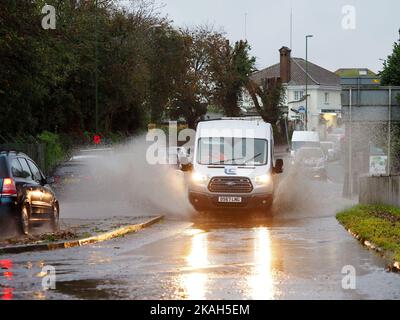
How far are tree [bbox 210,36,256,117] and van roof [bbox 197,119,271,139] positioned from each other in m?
66.6

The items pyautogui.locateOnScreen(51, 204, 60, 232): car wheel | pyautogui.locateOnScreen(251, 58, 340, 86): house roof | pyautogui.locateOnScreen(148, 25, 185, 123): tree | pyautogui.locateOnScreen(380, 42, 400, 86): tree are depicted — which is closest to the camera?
pyautogui.locateOnScreen(51, 204, 60, 232): car wheel

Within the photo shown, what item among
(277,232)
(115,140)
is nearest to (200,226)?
(277,232)

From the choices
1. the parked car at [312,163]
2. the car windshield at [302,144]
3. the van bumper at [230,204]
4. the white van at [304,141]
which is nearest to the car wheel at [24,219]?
the van bumper at [230,204]

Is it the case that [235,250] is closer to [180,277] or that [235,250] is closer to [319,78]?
[180,277]

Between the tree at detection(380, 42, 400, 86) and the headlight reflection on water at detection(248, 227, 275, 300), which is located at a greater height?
the tree at detection(380, 42, 400, 86)

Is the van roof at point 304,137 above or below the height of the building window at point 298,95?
below

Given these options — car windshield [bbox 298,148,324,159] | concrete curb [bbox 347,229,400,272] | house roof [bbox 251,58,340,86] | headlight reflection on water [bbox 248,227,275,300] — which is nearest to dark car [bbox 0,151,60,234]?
headlight reflection on water [bbox 248,227,275,300]

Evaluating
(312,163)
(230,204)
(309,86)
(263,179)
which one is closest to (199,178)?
(230,204)

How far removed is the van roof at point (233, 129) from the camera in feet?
84.6

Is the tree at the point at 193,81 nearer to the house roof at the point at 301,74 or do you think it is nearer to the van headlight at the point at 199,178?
the house roof at the point at 301,74

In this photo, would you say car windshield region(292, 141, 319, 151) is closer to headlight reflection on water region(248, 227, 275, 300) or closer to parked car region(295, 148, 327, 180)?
parked car region(295, 148, 327, 180)

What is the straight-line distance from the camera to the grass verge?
15116 mm

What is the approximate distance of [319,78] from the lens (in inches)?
5320

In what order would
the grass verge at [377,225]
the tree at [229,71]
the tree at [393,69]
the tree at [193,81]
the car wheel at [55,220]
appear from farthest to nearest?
the tree at [229,71] → the tree at [193,81] → the tree at [393,69] → the car wheel at [55,220] → the grass verge at [377,225]
